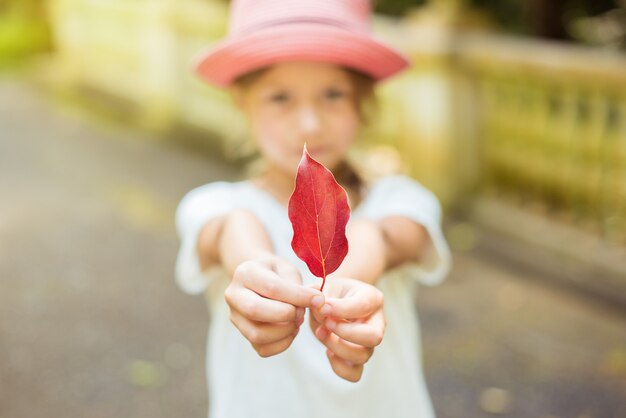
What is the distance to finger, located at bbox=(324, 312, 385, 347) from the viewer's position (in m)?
1.03

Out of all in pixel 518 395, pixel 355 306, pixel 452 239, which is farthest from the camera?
pixel 452 239

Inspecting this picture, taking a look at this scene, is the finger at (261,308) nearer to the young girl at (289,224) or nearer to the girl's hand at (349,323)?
the girl's hand at (349,323)

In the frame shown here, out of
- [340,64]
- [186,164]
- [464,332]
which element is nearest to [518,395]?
[464,332]

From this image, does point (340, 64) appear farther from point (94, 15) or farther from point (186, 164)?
point (94, 15)

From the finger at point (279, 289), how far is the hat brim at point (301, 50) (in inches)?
22.3

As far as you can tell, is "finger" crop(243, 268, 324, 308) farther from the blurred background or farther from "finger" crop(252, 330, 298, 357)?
the blurred background

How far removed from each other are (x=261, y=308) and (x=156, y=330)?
327 centimetres

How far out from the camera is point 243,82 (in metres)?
1.68

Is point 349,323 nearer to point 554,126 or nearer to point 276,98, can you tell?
point 276,98

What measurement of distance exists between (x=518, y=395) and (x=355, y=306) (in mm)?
2719

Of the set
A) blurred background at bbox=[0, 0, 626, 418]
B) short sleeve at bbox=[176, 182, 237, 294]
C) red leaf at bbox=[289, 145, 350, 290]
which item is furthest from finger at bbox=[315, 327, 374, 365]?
blurred background at bbox=[0, 0, 626, 418]

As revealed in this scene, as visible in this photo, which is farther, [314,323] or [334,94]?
[334,94]

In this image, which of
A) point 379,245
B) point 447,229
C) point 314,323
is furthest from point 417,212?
point 447,229

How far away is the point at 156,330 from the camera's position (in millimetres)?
4176
